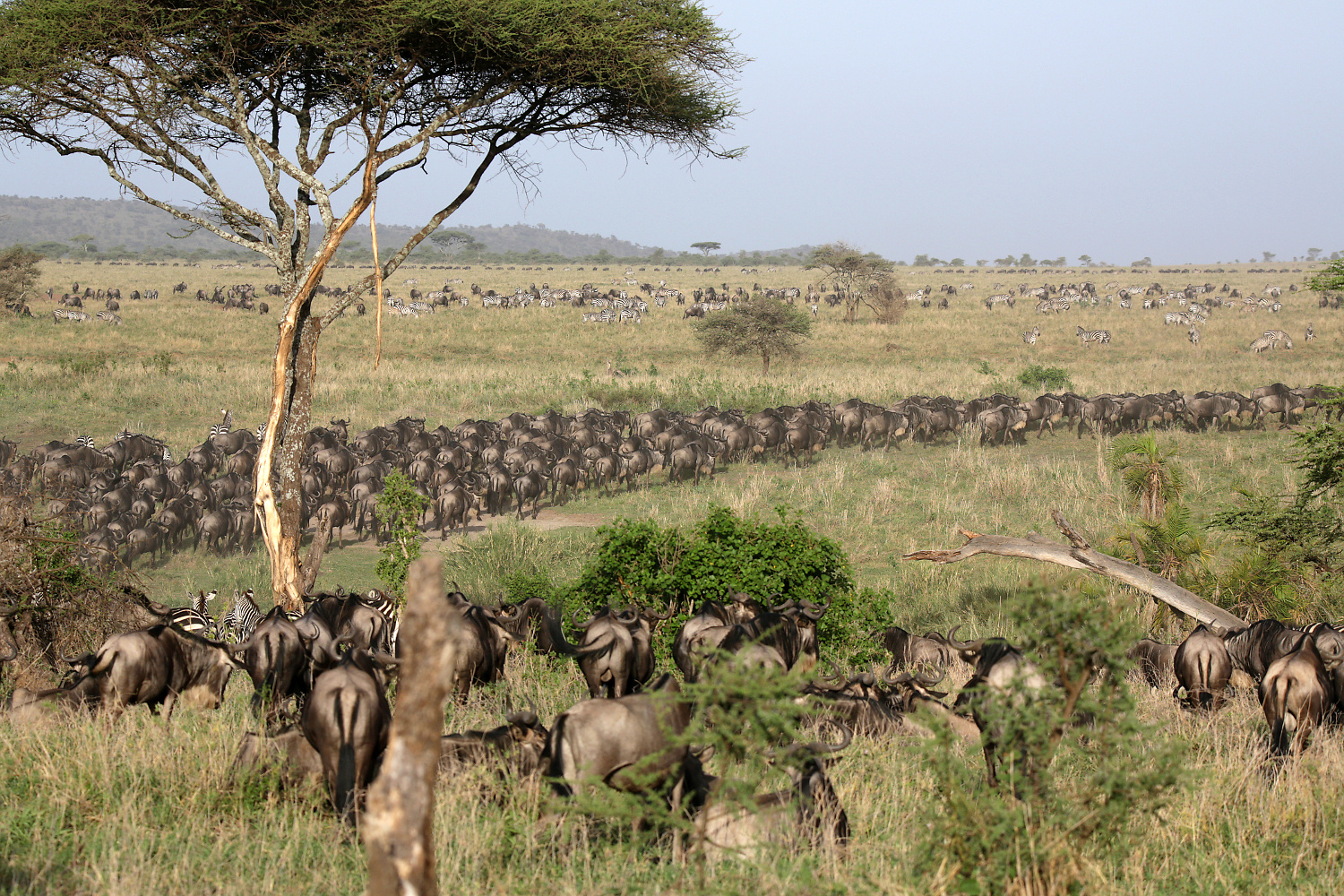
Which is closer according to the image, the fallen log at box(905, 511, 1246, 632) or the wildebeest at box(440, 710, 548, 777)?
the wildebeest at box(440, 710, 548, 777)

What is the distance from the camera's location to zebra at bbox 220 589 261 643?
950cm

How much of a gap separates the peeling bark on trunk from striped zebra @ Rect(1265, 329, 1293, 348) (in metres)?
40.2

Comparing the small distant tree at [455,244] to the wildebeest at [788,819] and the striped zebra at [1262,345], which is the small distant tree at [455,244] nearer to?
the striped zebra at [1262,345]

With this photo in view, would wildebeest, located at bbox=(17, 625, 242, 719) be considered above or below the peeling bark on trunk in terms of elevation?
below

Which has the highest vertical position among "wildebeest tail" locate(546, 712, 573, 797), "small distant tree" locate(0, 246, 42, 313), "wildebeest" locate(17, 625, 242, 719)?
"small distant tree" locate(0, 246, 42, 313)

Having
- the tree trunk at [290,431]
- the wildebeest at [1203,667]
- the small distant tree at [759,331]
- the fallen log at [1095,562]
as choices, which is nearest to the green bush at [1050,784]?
the wildebeest at [1203,667]

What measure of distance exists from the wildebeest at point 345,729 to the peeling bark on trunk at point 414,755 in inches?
95.7

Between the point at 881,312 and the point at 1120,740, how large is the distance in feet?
141

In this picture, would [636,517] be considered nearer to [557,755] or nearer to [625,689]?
[625,689]

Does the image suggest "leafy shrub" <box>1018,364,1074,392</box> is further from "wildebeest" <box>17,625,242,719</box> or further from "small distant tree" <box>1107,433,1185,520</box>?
"wildebeest" <box>17,625,242,719</box>

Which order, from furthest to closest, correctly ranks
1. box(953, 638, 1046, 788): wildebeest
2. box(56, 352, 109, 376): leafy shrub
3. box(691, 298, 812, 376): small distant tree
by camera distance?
box(691, 298, 812, 376): small distant tree
box(56, 352, 109, 376): leafy shrub
box(953, 638, 1046, 788): wildebeest

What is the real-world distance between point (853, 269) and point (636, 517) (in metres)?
33.4

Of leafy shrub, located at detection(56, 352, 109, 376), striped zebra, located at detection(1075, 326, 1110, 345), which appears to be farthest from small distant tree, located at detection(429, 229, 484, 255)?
striped zebra, located at detection(1075, 326, 1110, 345)

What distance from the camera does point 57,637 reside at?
8.25 metres
